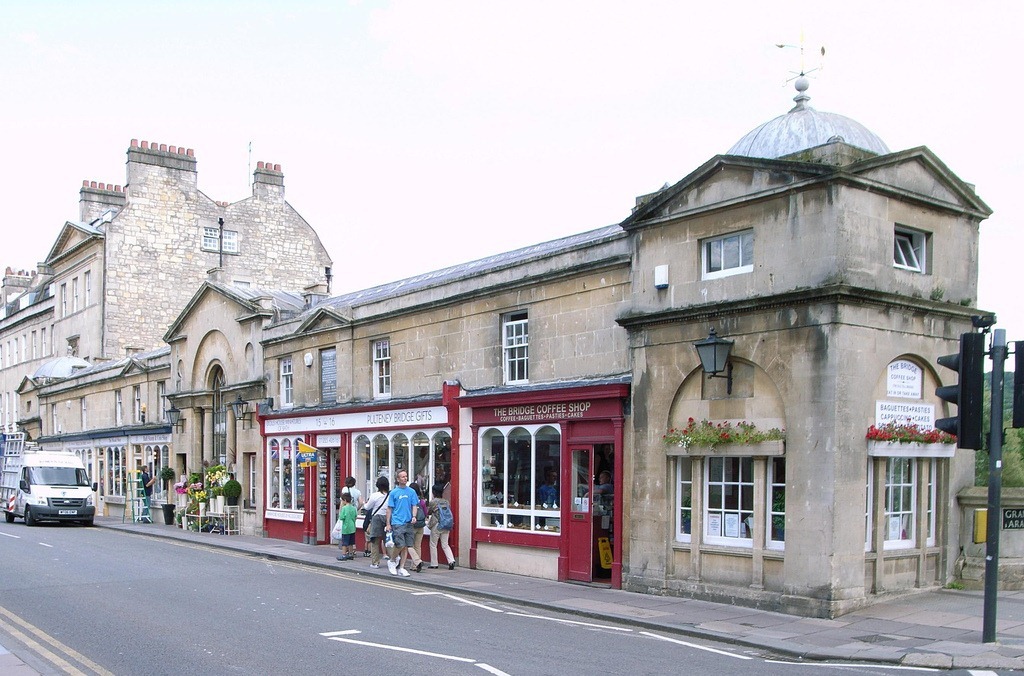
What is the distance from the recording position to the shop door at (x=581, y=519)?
52.7ft

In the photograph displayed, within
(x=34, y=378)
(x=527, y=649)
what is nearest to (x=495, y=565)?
(x=527, y=649)

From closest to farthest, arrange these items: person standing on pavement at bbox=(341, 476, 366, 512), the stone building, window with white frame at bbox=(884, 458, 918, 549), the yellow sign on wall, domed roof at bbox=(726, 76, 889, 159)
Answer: window with white frame at bbox=(884, 458, 918, 549) → domed roof at bbox=(726, 76, 889, 159) → the yellow sign on wall → person standing on pavement at bbox=(341, 476, 366, 512) → the stone building

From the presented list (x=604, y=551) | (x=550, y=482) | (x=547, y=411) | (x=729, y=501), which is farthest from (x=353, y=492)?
(x=729, y=501)

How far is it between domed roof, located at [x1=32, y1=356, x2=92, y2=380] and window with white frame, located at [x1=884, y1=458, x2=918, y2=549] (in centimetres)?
4220

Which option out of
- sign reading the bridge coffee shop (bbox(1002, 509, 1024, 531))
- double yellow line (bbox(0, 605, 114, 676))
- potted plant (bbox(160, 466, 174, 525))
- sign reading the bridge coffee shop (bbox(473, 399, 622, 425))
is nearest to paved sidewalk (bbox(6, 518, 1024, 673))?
sign reading the bridge coffee shop (bbox(1002, 509, 1024, 531))

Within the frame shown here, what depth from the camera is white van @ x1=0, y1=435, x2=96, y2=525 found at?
1226 inches

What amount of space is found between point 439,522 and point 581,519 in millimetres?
3406

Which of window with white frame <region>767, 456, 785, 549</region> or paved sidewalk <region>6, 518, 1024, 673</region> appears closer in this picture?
→ paved sidewalk <region>6, 518, 1024, 673</region>

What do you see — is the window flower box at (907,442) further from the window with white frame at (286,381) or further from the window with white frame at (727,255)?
the window with white frame at (286,381)

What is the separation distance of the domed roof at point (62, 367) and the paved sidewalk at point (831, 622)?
1455 inches

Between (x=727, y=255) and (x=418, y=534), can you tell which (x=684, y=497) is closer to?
(x=727, y=255)

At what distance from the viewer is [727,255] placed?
558 inches

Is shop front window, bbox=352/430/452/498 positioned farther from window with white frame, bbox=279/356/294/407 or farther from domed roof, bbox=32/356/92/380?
domed roof, bbox=32/356/92/380

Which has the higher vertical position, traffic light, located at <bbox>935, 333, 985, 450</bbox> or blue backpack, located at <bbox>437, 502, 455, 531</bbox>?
traffic light, located at <bbox>935, 333, 985, 450</bbox>
